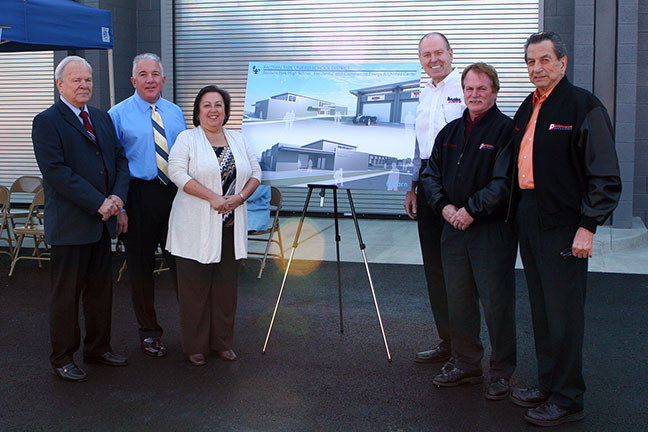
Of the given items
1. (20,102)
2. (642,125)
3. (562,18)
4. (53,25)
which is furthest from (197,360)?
(20,102)

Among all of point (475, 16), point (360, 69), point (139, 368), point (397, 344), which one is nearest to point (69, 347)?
point (139, 368)

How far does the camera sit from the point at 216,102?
459 centimetres

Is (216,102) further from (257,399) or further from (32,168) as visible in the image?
(32,168)

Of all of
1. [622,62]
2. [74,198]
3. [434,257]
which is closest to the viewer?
[74,198]

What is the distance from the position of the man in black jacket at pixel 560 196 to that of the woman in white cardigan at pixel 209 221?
1860 mm

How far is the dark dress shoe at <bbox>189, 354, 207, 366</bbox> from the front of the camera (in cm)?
459

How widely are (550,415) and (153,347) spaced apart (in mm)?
2638

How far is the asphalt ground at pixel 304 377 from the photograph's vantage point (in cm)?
373

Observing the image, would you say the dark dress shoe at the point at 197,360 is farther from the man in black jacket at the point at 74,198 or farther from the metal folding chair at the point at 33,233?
the metal folding chair at the point at 33,233

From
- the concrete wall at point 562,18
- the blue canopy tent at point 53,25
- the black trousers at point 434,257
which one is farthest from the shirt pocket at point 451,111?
the concrete wall at point 562,18

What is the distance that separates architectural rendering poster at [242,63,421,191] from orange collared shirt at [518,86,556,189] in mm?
1082

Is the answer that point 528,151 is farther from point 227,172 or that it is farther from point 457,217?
point 227,172

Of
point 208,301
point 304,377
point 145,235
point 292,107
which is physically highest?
point 292,107

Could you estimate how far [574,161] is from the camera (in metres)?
3.48
